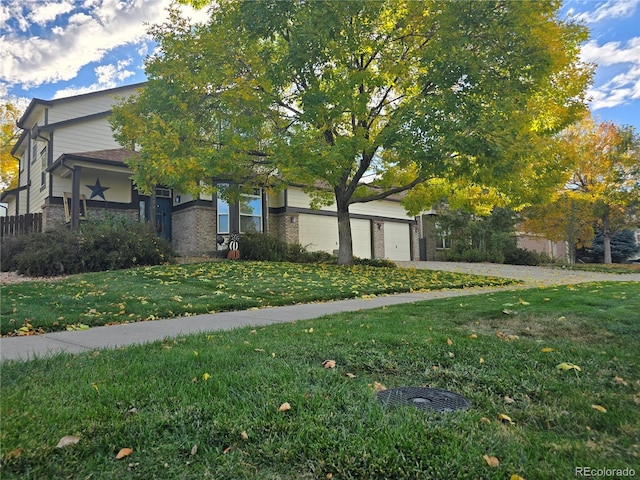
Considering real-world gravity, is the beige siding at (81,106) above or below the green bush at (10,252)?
above

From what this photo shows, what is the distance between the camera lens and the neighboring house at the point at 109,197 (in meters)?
16.2

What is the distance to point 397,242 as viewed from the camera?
25.0 metres

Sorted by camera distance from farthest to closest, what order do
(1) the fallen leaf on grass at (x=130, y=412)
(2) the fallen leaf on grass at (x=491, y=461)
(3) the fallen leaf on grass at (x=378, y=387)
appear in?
(3) the fallen leaf on grass at (x=378, y=387) < (1) the fallen leaf on grass at (x=130, y=412) < (2) the fallen leaf on grass at (x=491, y=461)

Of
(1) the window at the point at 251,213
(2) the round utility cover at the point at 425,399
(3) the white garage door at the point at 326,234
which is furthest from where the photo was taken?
(3) the white garage door at the point at 326,234

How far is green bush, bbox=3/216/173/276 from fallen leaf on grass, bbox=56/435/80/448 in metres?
10.7

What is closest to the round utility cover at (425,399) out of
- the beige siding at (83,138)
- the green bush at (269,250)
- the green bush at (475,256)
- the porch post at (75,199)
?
the green bush at (269,250)

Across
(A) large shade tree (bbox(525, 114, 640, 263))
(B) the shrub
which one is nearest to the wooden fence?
(B) the shrub

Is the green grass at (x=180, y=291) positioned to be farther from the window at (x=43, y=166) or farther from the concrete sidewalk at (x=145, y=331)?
the window at (x=43, y=166)

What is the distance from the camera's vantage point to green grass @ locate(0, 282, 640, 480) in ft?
6.50

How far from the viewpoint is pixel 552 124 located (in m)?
12.2

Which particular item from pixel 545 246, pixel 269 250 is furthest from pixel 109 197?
pixel 545 246

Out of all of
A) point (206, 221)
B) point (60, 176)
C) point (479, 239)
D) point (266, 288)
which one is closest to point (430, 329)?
point (266, 288)

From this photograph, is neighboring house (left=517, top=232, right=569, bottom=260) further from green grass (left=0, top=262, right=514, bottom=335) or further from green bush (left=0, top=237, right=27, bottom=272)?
green bush (left=0, top=237, right=27, bottom=272)

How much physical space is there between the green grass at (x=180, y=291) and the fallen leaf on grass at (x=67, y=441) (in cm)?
371
